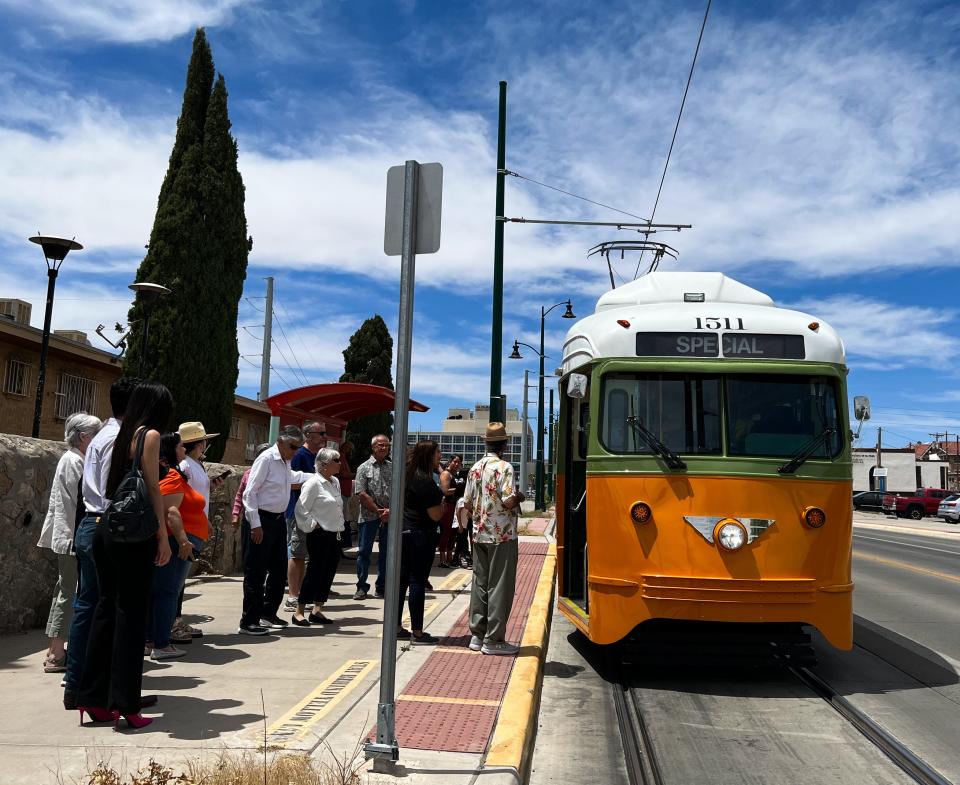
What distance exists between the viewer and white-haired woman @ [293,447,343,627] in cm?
858

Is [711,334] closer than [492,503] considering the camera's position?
Yes

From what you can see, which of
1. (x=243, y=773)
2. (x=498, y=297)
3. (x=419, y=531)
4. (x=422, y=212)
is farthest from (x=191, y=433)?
(x=498, y=297)

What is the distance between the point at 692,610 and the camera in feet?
21.4

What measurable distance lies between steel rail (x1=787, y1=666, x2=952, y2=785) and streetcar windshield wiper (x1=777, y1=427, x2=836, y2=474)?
5.43 feet

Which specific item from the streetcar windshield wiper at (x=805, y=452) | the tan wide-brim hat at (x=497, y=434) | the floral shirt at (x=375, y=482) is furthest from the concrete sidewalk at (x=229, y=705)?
the streetcar windshield wiper at (x=805, y=452)

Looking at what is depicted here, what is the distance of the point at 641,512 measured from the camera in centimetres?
671

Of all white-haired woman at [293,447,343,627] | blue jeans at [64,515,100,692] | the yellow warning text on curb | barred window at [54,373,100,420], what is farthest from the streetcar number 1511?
barred window at [54,373,100,420]

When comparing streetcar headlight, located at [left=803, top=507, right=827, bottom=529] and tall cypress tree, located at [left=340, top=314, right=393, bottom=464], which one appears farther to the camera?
tall cypress tree, located at [left=340, top=314, right=393, bottom=464]

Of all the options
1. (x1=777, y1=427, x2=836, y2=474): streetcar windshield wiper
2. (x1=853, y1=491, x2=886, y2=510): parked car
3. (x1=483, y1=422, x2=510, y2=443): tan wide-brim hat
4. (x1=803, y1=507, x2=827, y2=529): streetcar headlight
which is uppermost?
(x1=853, y1=491, x2=886, y2=510): parked car

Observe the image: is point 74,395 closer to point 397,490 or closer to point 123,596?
point 123,596

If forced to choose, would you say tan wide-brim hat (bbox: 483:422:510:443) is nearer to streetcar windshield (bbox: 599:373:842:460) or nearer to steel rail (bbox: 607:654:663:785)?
streetcar windshield (bbox: 599:373:842:460)

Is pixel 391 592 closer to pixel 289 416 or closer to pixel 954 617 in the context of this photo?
pixel 289 416

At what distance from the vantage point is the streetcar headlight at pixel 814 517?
6660mm

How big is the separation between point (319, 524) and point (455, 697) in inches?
126
